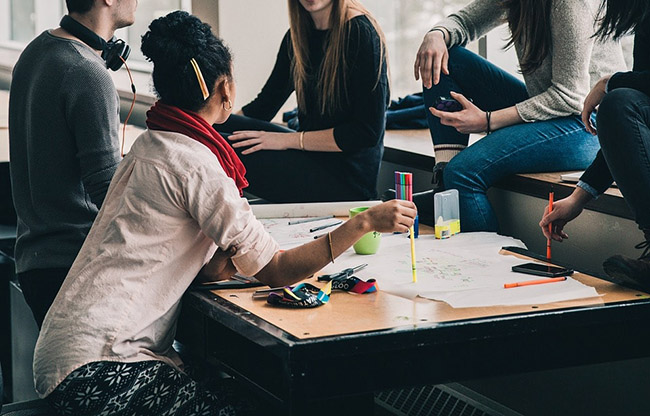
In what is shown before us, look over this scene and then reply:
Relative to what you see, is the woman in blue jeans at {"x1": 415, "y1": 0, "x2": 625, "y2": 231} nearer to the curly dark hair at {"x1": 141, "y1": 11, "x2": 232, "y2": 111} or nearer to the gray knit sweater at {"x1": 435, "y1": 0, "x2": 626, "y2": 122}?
the gray knit sweater at {"x1": 435, "y1": 0, "x2": 626, "y2": 122}

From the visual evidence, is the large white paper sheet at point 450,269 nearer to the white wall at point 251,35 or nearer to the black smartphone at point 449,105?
the black smartphone at point 449,105

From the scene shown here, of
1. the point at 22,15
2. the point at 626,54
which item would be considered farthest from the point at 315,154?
Result: the point at 22,15

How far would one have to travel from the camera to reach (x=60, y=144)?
75.5 inches

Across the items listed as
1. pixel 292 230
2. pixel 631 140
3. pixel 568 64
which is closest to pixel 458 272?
pixel 631 140

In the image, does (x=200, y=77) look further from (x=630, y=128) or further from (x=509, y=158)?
(x=509, y=158)

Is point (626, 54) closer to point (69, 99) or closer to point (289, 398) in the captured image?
point (69, 99)

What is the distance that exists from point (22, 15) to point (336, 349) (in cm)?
573

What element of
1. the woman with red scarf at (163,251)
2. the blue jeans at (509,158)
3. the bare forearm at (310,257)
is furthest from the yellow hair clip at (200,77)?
the blue jeans at (509,158)

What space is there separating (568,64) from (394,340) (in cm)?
114

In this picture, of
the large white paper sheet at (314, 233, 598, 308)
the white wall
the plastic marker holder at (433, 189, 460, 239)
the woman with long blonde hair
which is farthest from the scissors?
the white wall

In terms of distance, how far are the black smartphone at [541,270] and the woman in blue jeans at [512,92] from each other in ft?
1.66

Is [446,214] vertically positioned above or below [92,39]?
below

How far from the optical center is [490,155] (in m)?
2.22

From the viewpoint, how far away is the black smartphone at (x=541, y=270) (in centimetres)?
160
